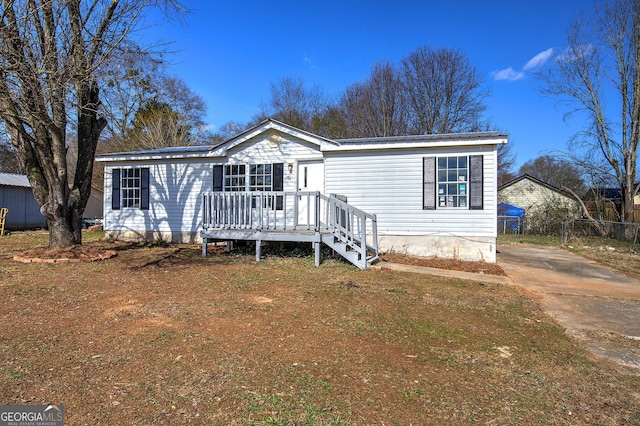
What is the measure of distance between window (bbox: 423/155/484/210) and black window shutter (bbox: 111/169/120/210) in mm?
10311

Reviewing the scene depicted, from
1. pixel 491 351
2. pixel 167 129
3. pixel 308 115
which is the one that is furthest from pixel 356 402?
pixel 308 115

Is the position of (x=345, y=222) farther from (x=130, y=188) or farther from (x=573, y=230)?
(x=573, y=230)

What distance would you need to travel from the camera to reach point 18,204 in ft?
63.6

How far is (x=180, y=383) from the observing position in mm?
2816

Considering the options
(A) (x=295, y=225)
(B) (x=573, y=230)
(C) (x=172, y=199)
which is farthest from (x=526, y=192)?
(C) (x=172, y=199)

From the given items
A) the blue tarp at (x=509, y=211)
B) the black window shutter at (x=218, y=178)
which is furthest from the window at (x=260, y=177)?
the blue tarp at (x=509, y=211)

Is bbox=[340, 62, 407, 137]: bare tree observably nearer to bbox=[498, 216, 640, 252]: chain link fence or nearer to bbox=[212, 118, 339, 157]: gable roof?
bbox=[498, 216, 640, 252]: chain link fence

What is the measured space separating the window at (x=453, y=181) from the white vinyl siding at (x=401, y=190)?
166 millimetres

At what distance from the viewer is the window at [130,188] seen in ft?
39.4

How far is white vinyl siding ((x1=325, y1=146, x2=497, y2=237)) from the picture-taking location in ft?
29.2

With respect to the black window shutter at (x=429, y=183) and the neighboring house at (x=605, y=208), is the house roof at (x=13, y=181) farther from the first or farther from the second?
the neighboring house at (x=605, y=208)

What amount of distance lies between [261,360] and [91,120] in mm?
9036

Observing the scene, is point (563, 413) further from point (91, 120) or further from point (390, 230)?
point (91, 120)

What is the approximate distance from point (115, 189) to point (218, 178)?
165 inches
